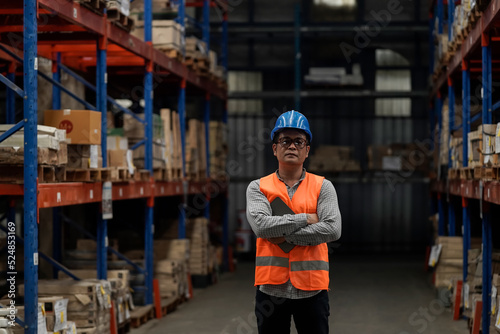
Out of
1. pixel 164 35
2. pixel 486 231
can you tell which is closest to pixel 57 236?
pixel 164 35

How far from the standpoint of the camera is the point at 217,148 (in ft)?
49.8

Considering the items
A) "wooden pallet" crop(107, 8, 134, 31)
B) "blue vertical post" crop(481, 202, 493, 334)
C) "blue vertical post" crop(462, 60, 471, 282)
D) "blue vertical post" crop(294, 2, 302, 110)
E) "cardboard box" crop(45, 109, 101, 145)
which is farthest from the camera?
"blue vertical post" crop(294, 2, 302, 110)

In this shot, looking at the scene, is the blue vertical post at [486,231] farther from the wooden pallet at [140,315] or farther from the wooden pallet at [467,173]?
the wooden pallet at [140,315]

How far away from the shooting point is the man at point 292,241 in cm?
428

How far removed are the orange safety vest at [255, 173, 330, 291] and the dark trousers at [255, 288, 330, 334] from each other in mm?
105

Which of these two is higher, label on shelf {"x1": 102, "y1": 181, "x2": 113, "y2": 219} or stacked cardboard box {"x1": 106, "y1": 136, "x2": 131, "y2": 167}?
stacked cardboard box {"x1": 106, "y1": 136, "x2": 131, "y2": 167}

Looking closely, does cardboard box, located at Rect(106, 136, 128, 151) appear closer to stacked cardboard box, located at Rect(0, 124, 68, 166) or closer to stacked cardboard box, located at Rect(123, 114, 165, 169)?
stacked cardboard box, located at Rect(123, 114, 165, 169)

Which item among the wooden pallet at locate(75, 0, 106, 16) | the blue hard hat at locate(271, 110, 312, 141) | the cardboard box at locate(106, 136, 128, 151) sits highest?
the wooden pallet at locate(75, 0, 106, 16)

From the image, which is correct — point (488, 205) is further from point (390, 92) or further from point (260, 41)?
point (260, 41)

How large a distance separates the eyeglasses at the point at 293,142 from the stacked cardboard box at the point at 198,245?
903 cm

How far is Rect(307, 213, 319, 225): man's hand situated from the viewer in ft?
14.3

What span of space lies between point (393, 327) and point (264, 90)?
10828 mm

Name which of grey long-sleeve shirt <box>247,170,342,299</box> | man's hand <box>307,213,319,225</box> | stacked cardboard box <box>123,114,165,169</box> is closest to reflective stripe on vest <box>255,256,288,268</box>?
grey long-sleeve shirt <box>247,170,342,299</box>

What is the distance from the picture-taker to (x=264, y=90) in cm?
1944
